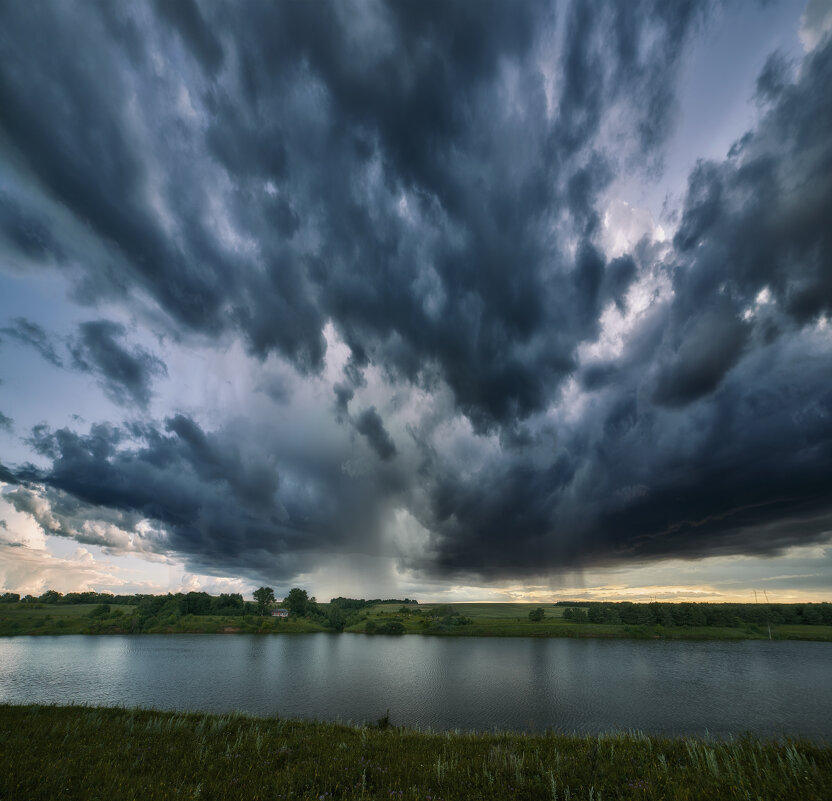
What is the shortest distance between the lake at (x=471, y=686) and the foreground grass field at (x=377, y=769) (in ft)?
44.9

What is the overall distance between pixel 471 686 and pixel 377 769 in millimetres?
60365

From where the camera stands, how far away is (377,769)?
12.5 m

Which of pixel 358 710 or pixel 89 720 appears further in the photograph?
pixel 358 710

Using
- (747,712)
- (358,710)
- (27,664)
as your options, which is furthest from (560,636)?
(27,664)

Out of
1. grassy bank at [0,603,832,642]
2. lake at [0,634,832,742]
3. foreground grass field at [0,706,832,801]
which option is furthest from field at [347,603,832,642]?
foreground grass field at [0,706,832,801]

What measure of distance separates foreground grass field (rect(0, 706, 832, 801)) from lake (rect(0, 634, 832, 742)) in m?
13.7

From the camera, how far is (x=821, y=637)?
463 ft

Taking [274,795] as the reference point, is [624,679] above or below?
below

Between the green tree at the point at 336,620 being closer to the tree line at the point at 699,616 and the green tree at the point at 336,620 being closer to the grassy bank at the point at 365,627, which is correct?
the grassy bank at the point at 365,627

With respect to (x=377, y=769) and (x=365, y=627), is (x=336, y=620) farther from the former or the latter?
(x=377, y=769)

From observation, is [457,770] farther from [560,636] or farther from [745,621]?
[745,621]

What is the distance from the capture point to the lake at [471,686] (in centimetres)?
4312

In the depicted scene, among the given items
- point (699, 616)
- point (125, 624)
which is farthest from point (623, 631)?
point (125, 624)

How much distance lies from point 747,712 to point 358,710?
4707 centimetres
